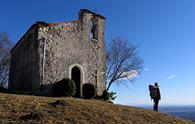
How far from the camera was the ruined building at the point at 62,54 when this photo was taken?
81.3 feet

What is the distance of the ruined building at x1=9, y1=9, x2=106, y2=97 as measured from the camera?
81.3 ft

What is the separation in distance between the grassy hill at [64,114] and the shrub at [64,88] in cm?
631

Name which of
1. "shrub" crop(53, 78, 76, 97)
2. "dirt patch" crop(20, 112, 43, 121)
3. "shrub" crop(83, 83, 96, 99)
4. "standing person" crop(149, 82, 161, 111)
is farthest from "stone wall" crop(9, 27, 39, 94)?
"dirt patch" crop(20, 112, 43, 121)

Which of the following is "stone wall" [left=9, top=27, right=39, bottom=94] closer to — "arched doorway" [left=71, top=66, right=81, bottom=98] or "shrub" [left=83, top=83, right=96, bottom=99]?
"arched doorway" [left=71, top=66, right=81, bottom=98]

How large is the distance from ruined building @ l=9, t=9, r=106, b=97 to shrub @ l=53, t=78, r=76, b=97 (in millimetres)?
630

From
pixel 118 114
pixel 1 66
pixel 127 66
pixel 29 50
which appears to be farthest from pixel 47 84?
pixel 1 66

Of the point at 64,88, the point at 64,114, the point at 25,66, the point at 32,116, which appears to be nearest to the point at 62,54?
the point at 64,88

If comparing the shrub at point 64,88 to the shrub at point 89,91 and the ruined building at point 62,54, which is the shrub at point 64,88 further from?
the shrub at point 89,91

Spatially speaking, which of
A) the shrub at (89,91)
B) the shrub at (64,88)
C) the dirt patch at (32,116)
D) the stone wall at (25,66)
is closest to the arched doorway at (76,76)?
the shrub at (89,91)

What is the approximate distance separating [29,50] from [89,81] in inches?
217

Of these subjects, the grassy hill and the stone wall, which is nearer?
the grassy hill

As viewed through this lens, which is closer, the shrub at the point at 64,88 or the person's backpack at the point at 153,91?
the person's backpack at the point at 153,91

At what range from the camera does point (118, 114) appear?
1705cm

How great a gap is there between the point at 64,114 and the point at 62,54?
11351mm
